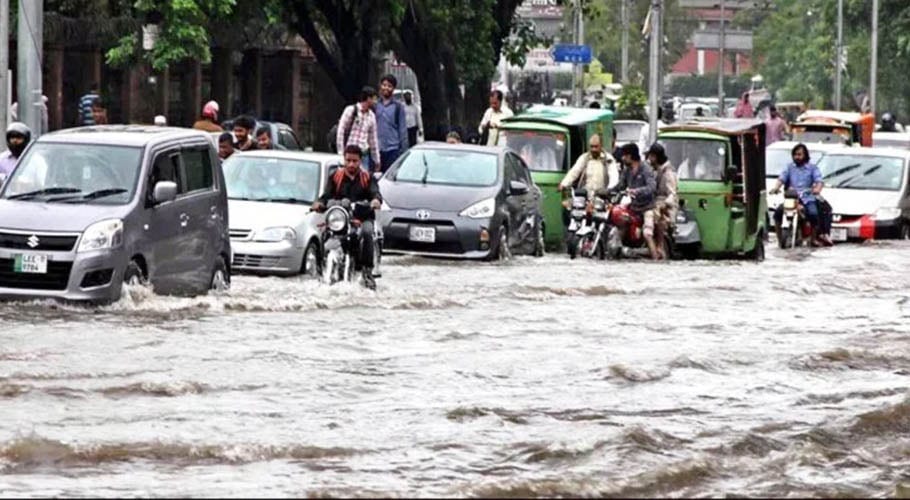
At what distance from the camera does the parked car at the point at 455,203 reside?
27.5 metres

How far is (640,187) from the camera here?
2911cm

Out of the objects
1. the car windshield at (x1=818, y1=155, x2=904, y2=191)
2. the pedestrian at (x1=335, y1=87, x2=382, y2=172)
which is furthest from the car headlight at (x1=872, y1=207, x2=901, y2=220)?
the pedestrian at (x1=335, y1=87, x2=382, y2=172)

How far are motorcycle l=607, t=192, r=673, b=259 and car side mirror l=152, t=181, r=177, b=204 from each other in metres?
10.7

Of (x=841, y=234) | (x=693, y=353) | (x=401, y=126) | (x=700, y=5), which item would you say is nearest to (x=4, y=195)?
(x=693, y=353)

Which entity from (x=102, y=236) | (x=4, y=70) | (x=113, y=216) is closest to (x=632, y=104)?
(x=4, y=70)

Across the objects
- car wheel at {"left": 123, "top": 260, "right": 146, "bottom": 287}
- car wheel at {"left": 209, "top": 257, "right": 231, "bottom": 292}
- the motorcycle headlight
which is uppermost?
the motorcycle headlight

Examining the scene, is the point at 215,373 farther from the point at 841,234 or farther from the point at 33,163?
the point at 841,234

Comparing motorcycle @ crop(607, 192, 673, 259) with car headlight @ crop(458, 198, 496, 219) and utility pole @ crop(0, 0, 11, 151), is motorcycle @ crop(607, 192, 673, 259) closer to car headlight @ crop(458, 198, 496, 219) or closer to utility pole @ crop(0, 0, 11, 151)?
car headlight @ crop(458, 198, 496, 219)

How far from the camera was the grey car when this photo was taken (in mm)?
18547

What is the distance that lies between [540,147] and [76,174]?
46.2 ft

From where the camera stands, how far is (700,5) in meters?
88.2

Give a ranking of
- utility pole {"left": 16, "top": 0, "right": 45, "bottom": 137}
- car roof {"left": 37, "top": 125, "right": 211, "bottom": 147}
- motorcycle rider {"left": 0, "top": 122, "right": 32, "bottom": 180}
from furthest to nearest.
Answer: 1. utility pole {"left": 16, "top": 0, "right": 45, "bottom": 137}
2. motorcycle rider {"left": 0, "top": 122, "right": 32, "bottom": 180}
3. car roof {"left": 37, "top": 125, "right": 211, "bottom": 147}

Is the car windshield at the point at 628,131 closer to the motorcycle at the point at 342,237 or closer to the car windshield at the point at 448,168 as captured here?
the car windshield at the point at 448,168

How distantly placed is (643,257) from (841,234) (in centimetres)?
728
